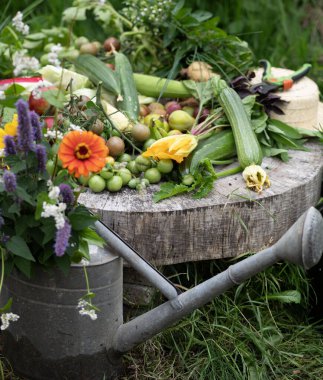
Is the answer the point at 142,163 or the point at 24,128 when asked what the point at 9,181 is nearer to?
the point at 24,128

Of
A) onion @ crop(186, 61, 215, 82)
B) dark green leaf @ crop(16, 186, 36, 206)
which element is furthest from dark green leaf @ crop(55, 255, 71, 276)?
onion @ crop(186, 61, 215, 82)

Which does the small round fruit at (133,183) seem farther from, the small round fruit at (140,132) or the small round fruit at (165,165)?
the small round fruit at (140,132)

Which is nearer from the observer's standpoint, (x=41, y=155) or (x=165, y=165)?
(x=41, y=155)

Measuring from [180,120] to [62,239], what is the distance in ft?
3.44

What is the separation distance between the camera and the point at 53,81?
277 cm

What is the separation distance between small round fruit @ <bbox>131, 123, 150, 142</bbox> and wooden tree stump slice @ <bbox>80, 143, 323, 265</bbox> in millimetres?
213

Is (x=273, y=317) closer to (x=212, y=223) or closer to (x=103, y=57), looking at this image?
(x=212, y=223)

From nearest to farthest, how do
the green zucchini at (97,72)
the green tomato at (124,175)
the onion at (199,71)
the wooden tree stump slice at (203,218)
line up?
the wooden tree stump slice at (203,218)
the green tomato at (124,175)
the green zucchini at (97,72)
the onion at (199,71)

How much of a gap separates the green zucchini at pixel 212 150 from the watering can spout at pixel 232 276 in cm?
56

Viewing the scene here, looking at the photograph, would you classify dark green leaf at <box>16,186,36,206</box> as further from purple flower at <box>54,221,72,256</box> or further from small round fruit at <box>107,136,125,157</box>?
small round fruit at <box>107,136,125,157</box>

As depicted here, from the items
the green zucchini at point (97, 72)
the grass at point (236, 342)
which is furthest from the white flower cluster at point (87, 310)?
the green zucchini at point (97, 72)

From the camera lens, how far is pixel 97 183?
226 cm

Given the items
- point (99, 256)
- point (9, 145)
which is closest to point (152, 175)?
point (99, 256)

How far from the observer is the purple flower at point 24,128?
5.29 feet
